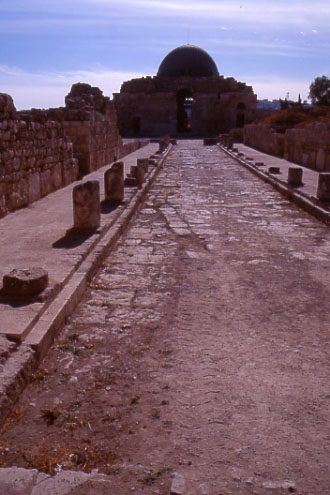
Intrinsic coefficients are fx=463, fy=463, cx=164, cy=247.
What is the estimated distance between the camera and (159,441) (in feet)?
8.66

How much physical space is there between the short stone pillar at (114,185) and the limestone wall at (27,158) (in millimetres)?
1500

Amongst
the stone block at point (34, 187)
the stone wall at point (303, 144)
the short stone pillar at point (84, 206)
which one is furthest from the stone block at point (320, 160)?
the short stone pillar at point (84, 206)

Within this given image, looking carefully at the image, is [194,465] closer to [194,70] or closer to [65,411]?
[65,411]

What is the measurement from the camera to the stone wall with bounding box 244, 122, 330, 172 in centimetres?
1485

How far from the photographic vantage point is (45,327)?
369 centimetres

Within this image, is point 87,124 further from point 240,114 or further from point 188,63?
point 188,63

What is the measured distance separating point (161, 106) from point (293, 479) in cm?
4508

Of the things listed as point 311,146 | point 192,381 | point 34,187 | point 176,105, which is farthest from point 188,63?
point 192,381

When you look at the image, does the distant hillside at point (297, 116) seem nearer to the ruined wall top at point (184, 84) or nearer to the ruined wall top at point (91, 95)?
the ruined wall top at point (184, 84)

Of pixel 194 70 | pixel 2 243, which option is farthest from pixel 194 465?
pixel 194 70

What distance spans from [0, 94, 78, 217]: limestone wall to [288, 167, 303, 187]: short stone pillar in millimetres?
5705

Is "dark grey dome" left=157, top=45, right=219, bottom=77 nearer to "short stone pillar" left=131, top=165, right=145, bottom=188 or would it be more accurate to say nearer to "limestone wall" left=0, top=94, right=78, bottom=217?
"short stone pillar" left=131, top=165, right=145, bottom=188

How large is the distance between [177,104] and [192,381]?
46260 mm

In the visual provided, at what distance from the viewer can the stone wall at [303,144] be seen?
14852 millimetres
